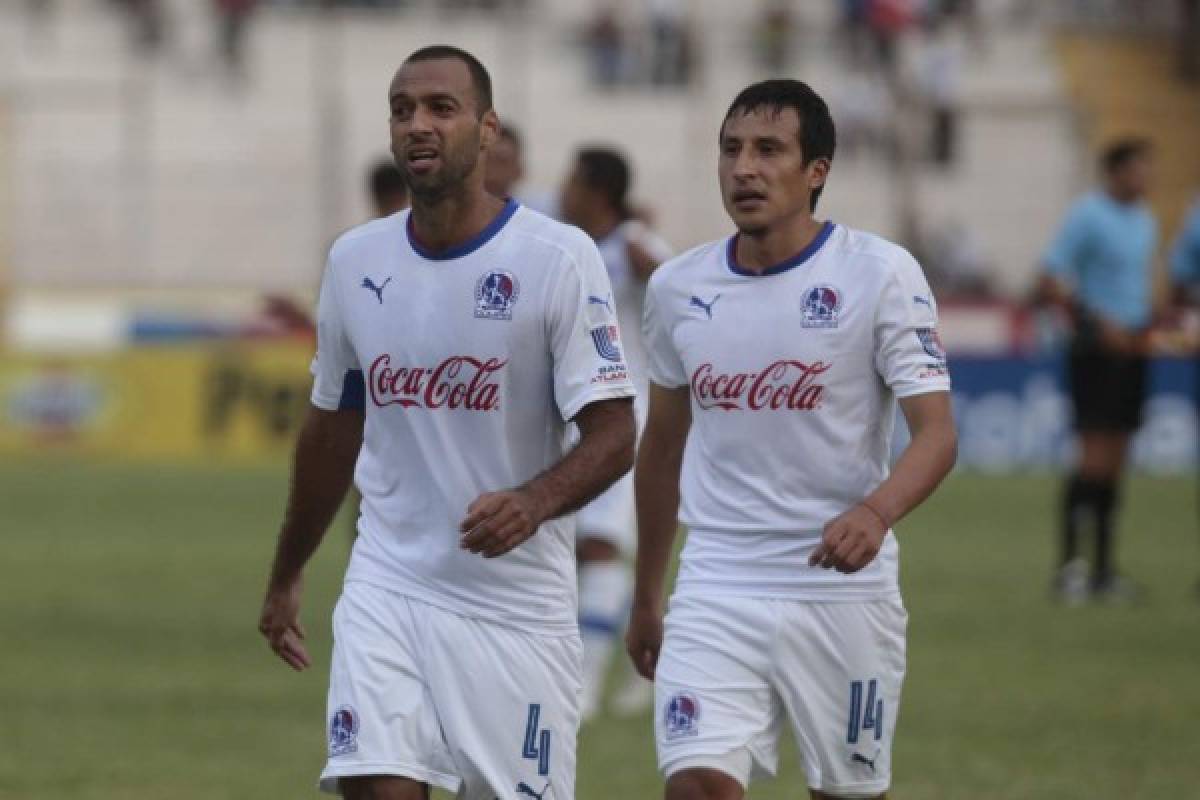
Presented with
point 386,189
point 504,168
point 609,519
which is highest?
point 504,168

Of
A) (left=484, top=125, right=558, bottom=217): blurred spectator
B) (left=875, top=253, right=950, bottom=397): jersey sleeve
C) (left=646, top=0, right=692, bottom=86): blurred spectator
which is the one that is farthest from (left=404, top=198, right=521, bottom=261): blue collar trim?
(left=646, top=0, right=692, bottom=86): blurred spectator

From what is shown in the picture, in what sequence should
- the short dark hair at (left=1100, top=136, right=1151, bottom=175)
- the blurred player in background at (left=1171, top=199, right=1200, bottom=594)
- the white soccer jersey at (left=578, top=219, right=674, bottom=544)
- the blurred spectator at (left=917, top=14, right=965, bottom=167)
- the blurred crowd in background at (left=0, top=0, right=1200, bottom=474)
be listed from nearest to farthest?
the white soccer jersey at (left=578, top=219, right=674, bottom=544) < the short dark hair at (left=1100, top=136, right=1151, bottom=175) < the blurred player in background at (left=1171, top=199, right=1200, bottom=594) < the blurred crowd in background at (left=0, top=0, right=1200, bottom=474) < the blurred spectator at (left=917, top=14, right=965, bottom=167)

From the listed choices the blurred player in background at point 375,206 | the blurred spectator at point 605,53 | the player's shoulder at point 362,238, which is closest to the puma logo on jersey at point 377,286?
the player's shoulder at point 362,238

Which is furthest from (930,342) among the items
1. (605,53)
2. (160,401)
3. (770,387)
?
(605,53)

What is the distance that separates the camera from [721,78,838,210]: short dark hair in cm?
647

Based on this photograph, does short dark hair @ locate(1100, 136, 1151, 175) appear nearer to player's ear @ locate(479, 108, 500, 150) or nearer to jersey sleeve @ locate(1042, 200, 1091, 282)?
jersey sleeve @ locate(1042, 200, 1091, 282)

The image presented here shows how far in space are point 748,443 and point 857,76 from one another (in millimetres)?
30443

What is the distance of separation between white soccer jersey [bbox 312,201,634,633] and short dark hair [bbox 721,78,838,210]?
0.67 m

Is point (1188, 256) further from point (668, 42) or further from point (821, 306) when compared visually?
point (668, 42)

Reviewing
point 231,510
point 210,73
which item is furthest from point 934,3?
point 231,510

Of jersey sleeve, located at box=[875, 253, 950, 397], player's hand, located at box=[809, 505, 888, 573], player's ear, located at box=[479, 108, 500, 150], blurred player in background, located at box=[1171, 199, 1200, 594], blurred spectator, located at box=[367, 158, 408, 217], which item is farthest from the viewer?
blurred player in background, located at box=[1171, 199, 1200, 594]

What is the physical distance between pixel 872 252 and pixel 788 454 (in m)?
0.54

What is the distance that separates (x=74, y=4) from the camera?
36.8m

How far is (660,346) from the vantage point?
6754mm
